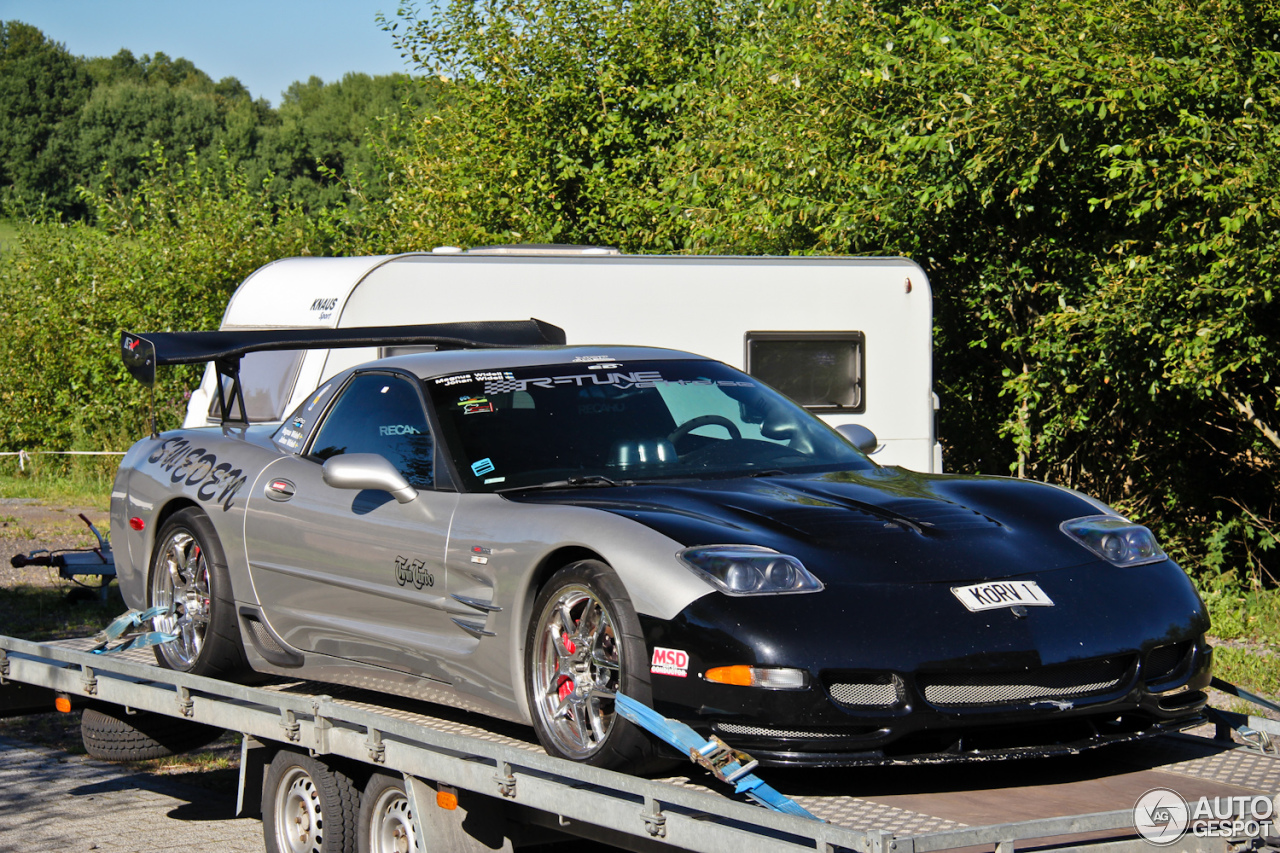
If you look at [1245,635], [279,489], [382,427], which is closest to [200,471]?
[279,489]

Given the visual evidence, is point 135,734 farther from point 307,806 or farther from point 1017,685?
point 1017,685

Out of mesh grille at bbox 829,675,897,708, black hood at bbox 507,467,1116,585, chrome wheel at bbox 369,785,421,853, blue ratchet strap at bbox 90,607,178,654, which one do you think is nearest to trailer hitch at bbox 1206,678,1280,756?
black hood at bbox 507,467,1116,585

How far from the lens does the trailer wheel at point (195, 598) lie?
5922mm

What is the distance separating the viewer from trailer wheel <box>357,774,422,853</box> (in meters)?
4.79

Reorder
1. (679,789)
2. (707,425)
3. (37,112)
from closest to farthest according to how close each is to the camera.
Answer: (679,789) → (707,425) → (37,112)

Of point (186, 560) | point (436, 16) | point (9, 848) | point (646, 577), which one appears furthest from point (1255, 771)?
point (436, 16)

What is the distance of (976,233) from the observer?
13859 mm

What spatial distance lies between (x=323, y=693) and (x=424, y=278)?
484cm

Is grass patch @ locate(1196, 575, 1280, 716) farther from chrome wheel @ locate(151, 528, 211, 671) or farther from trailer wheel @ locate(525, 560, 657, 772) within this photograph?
chrome wheel @ locate(151, 528, 211, 671)

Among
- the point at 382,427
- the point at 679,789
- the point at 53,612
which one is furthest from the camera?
the point at 53,612

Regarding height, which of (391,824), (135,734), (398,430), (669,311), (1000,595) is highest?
(669,311)

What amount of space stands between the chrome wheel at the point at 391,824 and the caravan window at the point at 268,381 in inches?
217

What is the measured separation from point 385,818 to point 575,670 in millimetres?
1158

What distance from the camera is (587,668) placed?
13.9 feet
